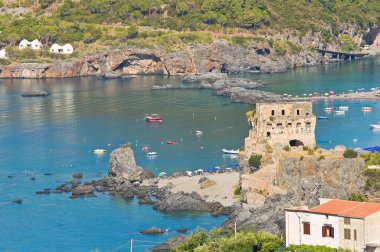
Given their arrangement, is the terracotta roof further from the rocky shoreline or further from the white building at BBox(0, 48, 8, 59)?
the white building at BBox(0, 48, 8, 59)

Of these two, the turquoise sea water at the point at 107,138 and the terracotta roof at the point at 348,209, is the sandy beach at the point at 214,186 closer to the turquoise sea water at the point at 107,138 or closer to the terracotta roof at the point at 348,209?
the turquoise sea water at the point at 107,138

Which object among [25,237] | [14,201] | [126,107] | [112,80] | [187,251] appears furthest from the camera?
[112,80]

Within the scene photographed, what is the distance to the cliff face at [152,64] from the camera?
577 feet

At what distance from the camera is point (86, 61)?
178m

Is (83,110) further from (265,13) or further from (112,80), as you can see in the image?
(265,13)

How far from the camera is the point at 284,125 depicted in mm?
75438

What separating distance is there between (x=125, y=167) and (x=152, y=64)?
9250 centimetres

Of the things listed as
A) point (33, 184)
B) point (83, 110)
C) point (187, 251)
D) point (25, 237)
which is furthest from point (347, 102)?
point (187, 251)

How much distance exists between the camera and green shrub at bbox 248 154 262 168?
72000mm

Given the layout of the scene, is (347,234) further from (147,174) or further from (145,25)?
(145,25)

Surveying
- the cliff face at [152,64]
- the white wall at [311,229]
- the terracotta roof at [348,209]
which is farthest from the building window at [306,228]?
the cliff face at [152,64]

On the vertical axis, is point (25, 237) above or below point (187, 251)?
below

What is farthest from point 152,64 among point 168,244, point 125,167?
point 168,244

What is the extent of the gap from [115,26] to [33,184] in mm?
105310
